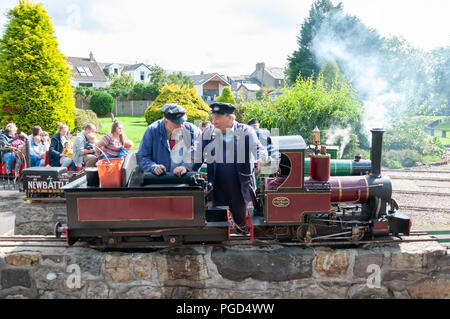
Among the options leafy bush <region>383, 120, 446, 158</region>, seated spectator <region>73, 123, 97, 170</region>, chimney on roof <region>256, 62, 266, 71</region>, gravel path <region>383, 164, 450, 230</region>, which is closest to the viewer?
gravel path <region>383, 164, 450, 230</region>

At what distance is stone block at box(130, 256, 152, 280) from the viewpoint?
3.80 meters

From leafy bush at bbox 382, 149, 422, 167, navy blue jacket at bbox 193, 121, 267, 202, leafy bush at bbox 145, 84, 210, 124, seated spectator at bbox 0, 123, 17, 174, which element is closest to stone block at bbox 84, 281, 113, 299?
navy blue jacket at bbox 193, 121, 267, 202

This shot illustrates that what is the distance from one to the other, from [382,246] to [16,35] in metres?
13.4

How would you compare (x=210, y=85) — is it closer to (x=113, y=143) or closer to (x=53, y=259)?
(x=113, y=143)

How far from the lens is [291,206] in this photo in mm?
3896

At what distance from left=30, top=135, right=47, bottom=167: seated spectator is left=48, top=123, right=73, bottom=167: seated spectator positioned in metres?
1.23

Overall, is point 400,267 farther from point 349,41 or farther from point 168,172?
point 349,41

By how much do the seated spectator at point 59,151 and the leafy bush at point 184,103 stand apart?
839 cm

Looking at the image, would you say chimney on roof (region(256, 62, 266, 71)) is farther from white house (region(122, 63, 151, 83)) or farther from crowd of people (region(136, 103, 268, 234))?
crowd of people (region(136, 103, 268, 234))

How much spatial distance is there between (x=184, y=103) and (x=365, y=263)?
14016mm

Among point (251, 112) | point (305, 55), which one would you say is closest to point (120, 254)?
point (251, 112)

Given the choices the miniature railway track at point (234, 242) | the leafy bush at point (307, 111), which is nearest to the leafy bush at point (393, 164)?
the leafy bush at point (307, 111)

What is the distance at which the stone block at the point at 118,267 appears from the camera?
3.80m

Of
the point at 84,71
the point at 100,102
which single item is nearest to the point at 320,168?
the point at 100,102
